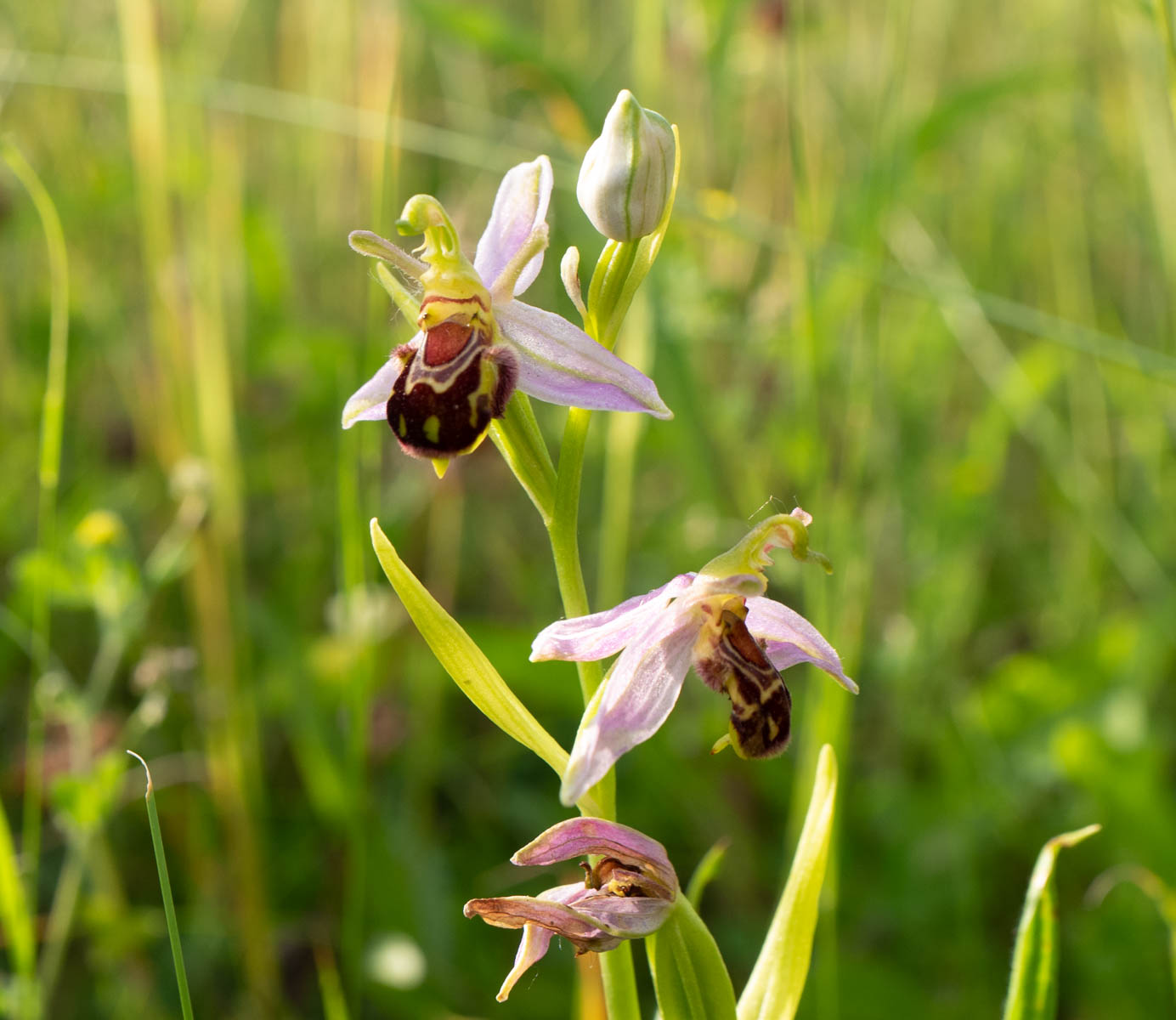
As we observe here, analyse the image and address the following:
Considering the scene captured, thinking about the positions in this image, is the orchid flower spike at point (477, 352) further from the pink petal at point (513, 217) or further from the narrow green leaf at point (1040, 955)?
the narrow green leaf at point (1040, 955)

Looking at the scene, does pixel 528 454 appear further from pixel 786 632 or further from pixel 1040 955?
pixel 1040 955

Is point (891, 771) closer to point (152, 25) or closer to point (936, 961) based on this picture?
point (936, 961)

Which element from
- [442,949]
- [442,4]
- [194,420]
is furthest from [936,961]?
[442,4]

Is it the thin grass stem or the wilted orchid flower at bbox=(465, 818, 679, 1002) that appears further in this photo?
the thin grass stem

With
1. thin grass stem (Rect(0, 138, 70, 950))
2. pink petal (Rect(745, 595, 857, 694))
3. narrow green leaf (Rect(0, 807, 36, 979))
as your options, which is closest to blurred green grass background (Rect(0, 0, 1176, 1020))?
thin grass stem (Rect(0, 138, 70, 950))

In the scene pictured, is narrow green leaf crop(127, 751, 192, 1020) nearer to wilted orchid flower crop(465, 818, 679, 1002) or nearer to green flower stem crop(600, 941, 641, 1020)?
wilted orchid flower crop(465, 818, 679, 1002)
